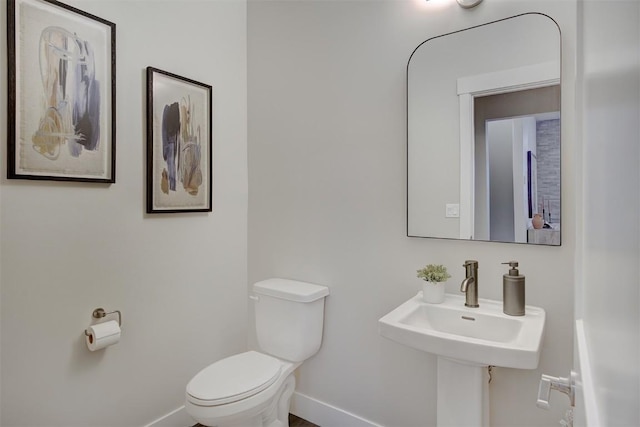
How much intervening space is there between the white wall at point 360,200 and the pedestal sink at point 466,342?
0.54 ft

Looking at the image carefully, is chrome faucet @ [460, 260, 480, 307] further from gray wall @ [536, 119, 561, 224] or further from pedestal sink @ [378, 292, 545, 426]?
gray wall @ [536, 119, 561, 224]

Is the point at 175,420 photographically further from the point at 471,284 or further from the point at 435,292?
the point at 471,284

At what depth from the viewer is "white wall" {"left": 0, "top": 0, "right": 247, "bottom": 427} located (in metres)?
1.50

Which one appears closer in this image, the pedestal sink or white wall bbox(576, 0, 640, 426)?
white wall bbox(576, 0, 640, 426)

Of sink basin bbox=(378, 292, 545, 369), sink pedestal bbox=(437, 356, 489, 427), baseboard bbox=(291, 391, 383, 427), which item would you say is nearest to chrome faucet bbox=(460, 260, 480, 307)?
sink basin bbox=(378, 292, 545, 369)

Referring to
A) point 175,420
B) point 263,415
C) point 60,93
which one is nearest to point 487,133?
point 263,415

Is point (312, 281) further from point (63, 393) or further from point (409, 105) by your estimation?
point (63, 393)

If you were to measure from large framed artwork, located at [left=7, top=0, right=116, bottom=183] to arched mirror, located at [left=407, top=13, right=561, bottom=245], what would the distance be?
1.41 metres

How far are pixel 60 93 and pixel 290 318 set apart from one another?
1469 millimetres

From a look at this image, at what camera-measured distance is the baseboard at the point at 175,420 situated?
6.44ft

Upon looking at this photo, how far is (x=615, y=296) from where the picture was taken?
258mm

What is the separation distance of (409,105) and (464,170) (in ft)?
1.33

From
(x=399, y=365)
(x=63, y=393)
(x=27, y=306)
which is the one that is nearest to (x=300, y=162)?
(x=399, y=365)

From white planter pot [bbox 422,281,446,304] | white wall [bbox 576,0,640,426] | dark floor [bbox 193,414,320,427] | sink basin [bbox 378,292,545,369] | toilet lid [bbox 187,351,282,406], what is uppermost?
white wall [bbox 576,0,640,426]
